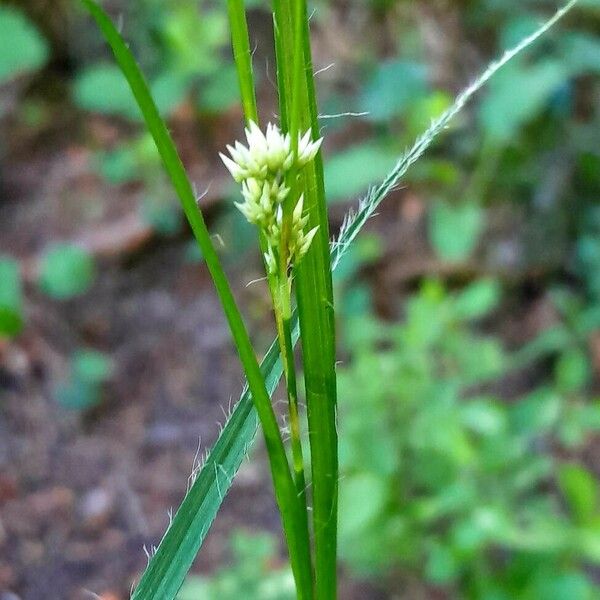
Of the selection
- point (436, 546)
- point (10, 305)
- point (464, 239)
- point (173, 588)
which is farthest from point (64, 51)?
point (173, 588)

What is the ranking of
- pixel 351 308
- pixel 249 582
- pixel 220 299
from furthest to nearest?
pixel 351 308 → pixel 249 582 → pixel 220 299

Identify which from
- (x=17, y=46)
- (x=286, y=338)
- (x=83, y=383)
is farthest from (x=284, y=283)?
(x=17, y=46)

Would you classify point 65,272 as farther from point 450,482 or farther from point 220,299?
point 220,299

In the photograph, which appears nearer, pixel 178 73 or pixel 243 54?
pixel 243 54

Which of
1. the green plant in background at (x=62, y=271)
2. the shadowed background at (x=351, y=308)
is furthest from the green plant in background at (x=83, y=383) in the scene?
the green plant in background at (x=62, y=271)

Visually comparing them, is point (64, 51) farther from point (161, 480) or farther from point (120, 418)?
point (161, 480)

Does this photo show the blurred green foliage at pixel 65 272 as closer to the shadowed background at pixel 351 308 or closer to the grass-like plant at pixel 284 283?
the shadowed background at pixel 351 308
